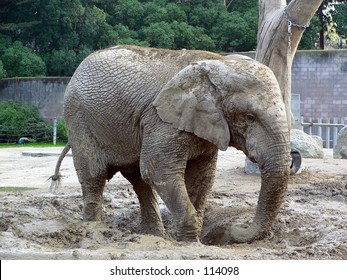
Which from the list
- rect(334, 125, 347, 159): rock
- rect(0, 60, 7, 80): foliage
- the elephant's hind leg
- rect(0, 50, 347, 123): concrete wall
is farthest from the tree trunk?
rect(0, 60, 7, 80): foliage

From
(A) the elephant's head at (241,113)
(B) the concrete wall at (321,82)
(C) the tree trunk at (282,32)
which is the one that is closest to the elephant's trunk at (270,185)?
(A) the elephant's head at (241,113)

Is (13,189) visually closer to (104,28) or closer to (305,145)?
(305,145)

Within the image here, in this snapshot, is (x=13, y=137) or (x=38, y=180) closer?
(x=38, y=180)

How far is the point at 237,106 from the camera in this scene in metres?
6.70

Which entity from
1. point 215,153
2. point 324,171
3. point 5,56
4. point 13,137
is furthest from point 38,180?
point 5,56

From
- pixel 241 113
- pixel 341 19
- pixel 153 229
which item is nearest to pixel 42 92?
pixel 341 19

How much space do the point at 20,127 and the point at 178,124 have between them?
69.4ft

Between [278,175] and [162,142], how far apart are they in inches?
42.9

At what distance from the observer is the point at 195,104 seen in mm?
6898

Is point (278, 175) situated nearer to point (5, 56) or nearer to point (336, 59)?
point (336, 59)

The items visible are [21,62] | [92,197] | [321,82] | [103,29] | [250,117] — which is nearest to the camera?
[250,117]

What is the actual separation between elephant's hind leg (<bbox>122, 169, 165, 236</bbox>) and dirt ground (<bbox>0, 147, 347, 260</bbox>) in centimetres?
17

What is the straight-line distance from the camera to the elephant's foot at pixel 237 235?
7.05m

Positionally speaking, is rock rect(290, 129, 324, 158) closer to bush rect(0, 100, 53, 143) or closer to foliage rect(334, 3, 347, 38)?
bush rect(0, 100, 53, 143)
